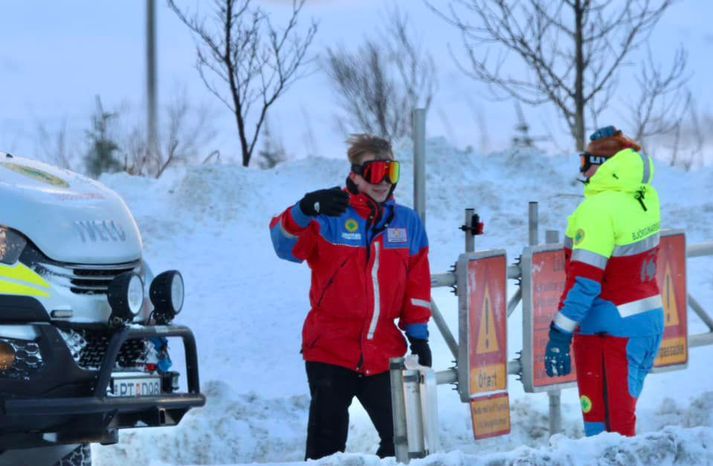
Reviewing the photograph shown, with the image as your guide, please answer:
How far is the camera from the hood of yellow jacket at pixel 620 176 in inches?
258

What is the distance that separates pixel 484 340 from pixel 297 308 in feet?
13.6

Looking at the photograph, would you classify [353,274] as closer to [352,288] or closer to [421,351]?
[352,288]

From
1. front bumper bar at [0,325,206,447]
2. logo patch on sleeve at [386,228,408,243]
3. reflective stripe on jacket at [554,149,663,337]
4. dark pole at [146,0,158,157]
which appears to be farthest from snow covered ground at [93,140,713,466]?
dark pole at [146,0,158,157]

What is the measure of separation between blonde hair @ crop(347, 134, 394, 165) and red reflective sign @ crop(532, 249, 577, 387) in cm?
238

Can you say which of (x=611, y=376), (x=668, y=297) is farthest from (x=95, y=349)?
(x=668, y=297)

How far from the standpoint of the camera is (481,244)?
13.5 meters

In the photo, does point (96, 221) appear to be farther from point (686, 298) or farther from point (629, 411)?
point (686, 298)

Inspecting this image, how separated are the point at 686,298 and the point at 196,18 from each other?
8.36 metres

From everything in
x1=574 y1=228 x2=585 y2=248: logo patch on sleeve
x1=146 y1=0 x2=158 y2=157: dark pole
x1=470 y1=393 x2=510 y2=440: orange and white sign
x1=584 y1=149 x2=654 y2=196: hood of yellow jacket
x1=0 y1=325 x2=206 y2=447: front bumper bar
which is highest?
x1=146 y1=0 x2=158 y2=157: dark pole

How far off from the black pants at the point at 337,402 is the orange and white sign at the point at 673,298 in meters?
3.24

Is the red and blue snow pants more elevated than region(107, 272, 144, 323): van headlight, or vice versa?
region(107, 272, 144, 323): van headlight

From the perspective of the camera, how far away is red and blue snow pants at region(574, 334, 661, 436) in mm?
6469

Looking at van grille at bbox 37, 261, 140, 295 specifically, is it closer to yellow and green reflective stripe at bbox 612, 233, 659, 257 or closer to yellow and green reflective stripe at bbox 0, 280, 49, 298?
yellow and green reflective stripe at bbox 0, 280, 49, 298

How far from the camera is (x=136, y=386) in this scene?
20.1 feet
